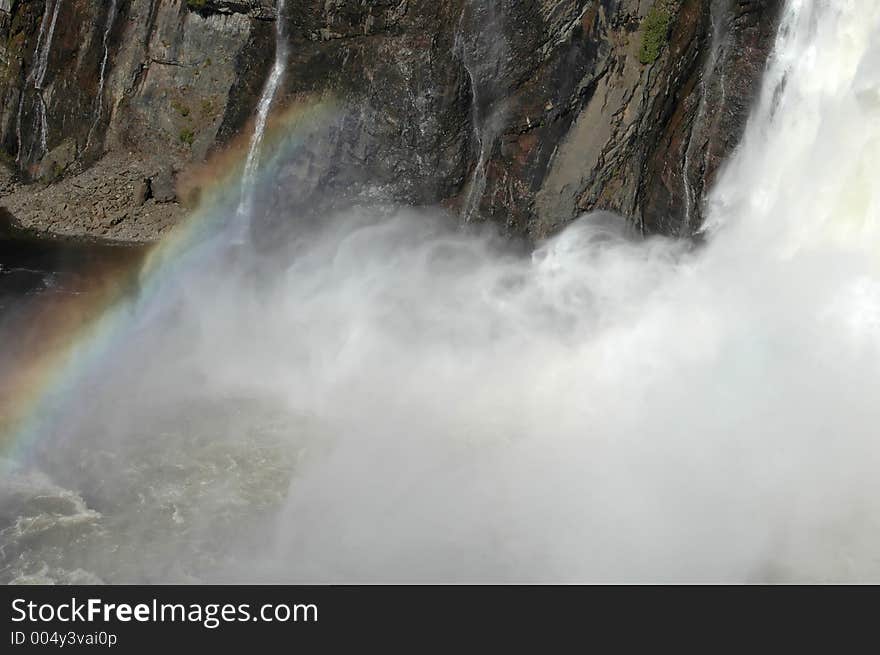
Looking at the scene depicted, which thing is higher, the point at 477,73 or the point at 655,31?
the point at 477,73

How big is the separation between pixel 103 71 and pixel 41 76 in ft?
6.97

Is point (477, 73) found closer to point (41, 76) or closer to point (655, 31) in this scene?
point (655, 31)

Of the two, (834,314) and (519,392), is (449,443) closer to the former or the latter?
(519,392)

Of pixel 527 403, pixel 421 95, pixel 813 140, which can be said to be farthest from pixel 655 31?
pixel 527 403

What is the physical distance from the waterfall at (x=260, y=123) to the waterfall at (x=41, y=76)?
745 cm

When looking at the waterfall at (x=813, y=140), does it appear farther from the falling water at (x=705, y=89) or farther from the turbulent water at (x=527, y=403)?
the falling water at (x=705, y=89)

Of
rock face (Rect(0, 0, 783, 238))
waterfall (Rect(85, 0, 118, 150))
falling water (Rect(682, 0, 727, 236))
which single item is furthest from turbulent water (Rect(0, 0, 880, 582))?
waterfall (Rect(85, 0, 118, 150))

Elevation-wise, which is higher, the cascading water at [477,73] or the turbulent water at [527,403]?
the cascading water at [477,73]

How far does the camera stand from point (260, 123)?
2370 centimetres

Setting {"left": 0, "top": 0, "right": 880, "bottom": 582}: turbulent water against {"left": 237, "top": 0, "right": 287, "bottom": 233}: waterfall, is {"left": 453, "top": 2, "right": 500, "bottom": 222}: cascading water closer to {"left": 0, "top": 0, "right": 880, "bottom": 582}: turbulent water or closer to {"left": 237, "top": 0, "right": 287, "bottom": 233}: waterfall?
{"left": 0, "top": 0, "right": 880, "bottom": 582}: turbulent water

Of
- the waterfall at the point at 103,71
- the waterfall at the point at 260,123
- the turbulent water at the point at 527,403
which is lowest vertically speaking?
the turbulent water at the point at 527,403

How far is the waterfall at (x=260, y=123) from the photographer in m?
23.3

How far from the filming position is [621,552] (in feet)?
42.0

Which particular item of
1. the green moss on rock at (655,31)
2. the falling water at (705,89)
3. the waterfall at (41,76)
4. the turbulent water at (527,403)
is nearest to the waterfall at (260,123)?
the turbulent water at (527,403)
